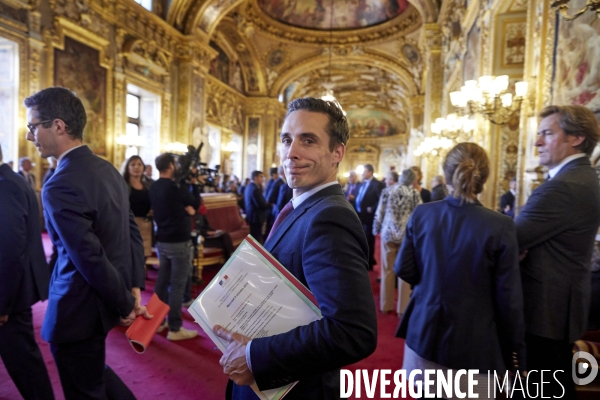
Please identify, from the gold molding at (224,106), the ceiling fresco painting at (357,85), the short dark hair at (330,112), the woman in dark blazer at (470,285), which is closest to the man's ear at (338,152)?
the short dark hair at (330,112)

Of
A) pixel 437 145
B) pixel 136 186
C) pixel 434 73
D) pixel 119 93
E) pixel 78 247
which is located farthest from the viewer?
pixel 434 73

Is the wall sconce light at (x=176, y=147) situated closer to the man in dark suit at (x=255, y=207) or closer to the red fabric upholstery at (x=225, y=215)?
the red fabric upholstery at (x=225, y=215)

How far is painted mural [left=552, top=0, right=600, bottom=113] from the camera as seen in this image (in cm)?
312

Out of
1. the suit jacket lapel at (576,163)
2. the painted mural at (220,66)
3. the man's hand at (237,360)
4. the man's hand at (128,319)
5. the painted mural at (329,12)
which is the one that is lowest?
the man's hand at (128,319)

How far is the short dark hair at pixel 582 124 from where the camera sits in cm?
196

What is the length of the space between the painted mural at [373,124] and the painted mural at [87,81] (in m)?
27.2

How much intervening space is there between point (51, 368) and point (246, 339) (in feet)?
9.94

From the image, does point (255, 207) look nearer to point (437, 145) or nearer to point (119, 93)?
point (437, 145)

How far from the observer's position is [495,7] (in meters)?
5.54

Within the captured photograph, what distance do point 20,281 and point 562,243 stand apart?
305 centimetres

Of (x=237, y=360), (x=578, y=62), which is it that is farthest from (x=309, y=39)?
(x=237, y=360)

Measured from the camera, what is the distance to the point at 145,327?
1.80 meters

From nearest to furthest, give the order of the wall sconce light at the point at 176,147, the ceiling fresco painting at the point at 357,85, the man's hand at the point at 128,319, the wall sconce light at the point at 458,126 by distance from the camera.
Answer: the man's hand at the point at 128,319, the wall sconce light at the point at 458,126, the wall sconce light at the point at 176,147, the ceiling fresco painting at the point at 357,85

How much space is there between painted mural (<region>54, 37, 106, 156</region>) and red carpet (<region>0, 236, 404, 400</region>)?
6962 millimetres
